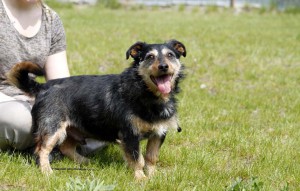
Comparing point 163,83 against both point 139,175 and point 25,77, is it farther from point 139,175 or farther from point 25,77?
point 25,77

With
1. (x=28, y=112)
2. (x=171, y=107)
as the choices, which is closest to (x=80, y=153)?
(x=28, y=112)

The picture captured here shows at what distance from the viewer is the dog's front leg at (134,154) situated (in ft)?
14.0

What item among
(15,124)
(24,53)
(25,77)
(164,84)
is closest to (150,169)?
(164,84)

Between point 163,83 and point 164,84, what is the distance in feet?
0.04

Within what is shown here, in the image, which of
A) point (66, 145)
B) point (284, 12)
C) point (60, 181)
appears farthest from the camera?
point (284, 12)

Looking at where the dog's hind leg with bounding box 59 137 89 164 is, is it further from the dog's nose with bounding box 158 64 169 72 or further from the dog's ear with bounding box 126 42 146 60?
the dog's nose with bounding box 158 64 169 72

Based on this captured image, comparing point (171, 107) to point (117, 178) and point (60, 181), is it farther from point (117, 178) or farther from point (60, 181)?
point (60, 181)

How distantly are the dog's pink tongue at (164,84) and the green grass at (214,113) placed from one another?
0.68 meters

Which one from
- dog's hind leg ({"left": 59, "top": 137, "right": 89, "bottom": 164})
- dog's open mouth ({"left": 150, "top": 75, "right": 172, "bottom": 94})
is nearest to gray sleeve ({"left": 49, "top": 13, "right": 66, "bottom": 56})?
dog's hind leg ({"left": 59, "top": 137, "right": 89, "bottom": 164})

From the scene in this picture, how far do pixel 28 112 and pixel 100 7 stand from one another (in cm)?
1635

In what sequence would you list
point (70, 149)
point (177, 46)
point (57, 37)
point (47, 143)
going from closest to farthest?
point (47, 143)
point (177, 46)
point (70, 149)
point (57, 37)

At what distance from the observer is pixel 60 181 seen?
380 centimetres

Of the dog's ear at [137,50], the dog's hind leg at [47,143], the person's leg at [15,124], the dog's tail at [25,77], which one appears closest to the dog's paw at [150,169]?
the dog's hind leg at [47,143]

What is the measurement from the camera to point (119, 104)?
441cm
